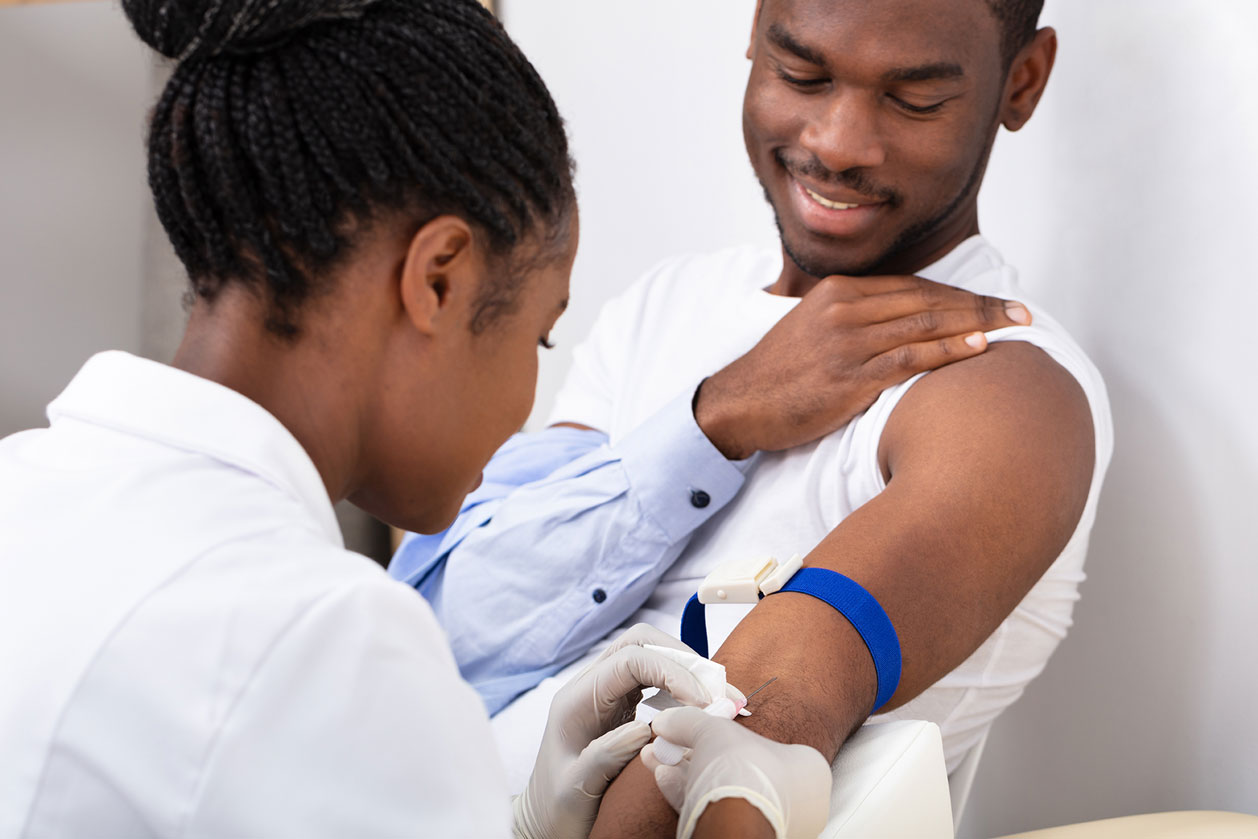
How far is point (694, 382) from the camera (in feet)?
5.15

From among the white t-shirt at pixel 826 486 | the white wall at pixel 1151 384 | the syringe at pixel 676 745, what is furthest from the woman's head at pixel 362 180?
the white wall at pixel 1151 384

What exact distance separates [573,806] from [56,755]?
1.53 ft

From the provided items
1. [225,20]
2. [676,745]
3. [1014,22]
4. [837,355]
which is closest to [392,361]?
[225,20]

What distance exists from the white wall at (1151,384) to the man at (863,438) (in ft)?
0.59

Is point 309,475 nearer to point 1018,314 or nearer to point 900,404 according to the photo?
point 900,404

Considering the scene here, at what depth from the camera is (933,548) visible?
1.03 m

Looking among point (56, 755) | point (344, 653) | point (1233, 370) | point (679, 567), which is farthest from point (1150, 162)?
point (56, 755)

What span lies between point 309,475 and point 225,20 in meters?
0.30

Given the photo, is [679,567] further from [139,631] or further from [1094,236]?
[139,631]

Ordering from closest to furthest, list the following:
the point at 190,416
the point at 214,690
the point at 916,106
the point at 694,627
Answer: the point at 214,690, the point at 190,416, the point at 694,627, the point at 916,106

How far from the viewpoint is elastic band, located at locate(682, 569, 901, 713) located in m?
0.98

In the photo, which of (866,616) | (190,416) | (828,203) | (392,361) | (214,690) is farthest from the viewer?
(828,203)

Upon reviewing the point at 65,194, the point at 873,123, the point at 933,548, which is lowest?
the point at 65,194

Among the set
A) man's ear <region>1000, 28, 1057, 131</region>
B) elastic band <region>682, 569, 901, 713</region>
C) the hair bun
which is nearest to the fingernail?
man's ear <region>1000, 28, 1057, 131</region>
